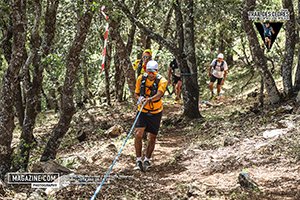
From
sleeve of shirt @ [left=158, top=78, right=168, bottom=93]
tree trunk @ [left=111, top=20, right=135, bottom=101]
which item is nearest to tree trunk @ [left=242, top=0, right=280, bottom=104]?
tree trunk @ [left=111, top=20, right=135, bottom=101]

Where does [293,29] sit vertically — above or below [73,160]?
above

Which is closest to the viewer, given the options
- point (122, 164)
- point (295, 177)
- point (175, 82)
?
point (295, 177)

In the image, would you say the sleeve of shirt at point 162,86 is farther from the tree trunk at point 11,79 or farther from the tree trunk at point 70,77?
the tree trunk at point 11,79

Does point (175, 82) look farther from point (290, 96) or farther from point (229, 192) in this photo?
point (229, 192)

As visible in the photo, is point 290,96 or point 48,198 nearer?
point 48,198

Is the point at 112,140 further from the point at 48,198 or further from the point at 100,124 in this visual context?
the point at 48,198

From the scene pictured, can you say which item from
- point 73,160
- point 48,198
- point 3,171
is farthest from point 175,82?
point 48,198

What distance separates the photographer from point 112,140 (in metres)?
11.8

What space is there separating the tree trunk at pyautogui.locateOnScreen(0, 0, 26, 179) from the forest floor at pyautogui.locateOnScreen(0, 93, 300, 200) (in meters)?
0.78

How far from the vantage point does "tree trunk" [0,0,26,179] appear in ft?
24.5

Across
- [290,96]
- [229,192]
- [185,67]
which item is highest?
[185,67]

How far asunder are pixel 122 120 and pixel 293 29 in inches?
266

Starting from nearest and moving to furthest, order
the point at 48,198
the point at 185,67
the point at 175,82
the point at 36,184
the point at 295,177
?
1. the point at 48,198
2. the point at 295,177
3. the point at 36,184
4. the point at 185,67
5. the point at 175,82

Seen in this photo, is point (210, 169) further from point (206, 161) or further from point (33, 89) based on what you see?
point (33, 89)
